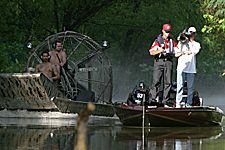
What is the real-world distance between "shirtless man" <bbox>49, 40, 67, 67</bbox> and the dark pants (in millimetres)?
3854

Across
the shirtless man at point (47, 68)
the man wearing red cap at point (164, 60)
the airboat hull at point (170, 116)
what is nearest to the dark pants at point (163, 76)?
the man wearing red cap at point (164, 60)

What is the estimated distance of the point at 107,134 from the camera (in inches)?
539

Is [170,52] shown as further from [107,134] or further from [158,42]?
[107,134]

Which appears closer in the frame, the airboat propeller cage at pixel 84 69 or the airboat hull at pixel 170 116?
the airboat hull at pixel 170 116

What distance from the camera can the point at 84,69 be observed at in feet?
63.4

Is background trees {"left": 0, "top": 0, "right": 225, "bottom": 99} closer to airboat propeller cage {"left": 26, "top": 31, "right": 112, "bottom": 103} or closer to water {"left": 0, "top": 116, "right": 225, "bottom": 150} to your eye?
airboat propeller cage {"left": 26, "top": 31, "right": 112, "bottom": 103}

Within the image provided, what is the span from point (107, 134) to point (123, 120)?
1.80 m

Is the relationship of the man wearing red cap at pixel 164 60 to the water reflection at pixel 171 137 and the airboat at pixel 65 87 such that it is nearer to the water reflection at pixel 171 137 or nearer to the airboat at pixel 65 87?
the water reflection at pixel 171 137

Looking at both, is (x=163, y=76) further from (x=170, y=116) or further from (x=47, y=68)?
(x=47, y=68)

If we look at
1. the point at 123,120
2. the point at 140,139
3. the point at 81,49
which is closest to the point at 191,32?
the point at 123,120

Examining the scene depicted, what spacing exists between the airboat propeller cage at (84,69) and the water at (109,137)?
6.94 feet

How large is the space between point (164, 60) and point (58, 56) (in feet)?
14.0

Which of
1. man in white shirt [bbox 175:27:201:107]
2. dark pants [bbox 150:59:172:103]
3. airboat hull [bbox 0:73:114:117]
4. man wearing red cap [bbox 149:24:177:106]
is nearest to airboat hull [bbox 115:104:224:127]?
man in white shirt [bbox 175:27:201:107]

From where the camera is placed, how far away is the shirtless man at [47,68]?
60.4 feet
